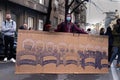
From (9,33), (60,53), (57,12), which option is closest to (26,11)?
(57,12)

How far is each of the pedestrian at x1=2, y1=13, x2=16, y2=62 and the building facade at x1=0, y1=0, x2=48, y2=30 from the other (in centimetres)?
1278

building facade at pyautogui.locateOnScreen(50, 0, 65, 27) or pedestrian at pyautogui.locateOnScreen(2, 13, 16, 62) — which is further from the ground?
building facade at pyautogui.locateOnScreen(50, 0, 65, 27)

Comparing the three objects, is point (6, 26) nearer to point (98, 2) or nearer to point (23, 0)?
point (23, 0)

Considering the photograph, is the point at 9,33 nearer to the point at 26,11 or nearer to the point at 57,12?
the point at 26,11

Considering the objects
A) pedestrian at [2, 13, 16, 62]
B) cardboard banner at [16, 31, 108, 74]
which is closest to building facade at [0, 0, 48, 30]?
pedestrian at [2, 13, 16, 62]

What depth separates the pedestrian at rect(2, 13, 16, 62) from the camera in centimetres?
1575

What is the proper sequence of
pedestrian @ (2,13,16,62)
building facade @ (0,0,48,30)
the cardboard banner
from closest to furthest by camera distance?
the cardboard banner < pedestrian @ (2,13,16,62) < building facade @ (0,0,48,30)

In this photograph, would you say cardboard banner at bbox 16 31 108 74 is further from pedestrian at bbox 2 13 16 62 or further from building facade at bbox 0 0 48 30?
building facade at bbox 0 0 48 30

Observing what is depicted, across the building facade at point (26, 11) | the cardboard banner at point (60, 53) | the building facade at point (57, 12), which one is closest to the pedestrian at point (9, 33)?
the cardboard banner at point (60, 53)

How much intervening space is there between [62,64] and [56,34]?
754 mm

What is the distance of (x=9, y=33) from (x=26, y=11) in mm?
19339

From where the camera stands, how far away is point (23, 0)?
32875 millimetres

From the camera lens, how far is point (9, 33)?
16.0 m

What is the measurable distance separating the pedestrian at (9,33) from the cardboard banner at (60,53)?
5453 millimetres
